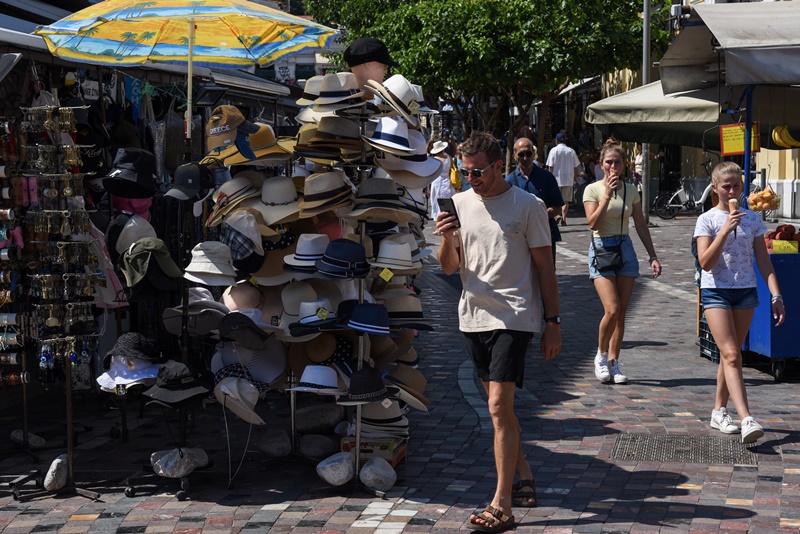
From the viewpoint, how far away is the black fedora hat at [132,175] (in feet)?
24.3

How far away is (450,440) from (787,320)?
326cm

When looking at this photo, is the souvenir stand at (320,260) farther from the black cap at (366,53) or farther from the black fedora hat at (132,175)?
the black fedora hat at (132,175)

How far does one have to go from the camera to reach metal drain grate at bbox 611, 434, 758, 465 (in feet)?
23.6

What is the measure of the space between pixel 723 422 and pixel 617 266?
207 centimetres

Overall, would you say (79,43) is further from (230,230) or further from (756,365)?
(756,365)

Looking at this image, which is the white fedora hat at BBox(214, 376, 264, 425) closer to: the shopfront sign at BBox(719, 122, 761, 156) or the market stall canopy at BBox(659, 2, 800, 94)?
the market stall canopy at BBox(659, 2, 800, 94)

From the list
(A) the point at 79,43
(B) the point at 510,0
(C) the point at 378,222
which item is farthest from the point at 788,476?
(B) the point at 510,0

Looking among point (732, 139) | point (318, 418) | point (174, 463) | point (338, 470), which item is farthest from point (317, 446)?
point (732, 139)

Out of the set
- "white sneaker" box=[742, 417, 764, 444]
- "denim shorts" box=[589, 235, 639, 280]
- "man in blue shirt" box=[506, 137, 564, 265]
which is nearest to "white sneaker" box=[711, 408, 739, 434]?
"white sneaker" box=[742, 417, 764, 444]

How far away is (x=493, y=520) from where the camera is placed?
586 cm

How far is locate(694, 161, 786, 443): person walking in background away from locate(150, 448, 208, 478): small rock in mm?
3358

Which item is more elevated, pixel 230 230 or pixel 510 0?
pixel 510 0

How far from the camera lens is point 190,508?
6430mm

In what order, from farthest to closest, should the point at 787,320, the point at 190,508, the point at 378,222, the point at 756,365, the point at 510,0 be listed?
the point at 510,0
the point at 756,365
the point at 787,320
the point at 378,222
the point at 190,508
